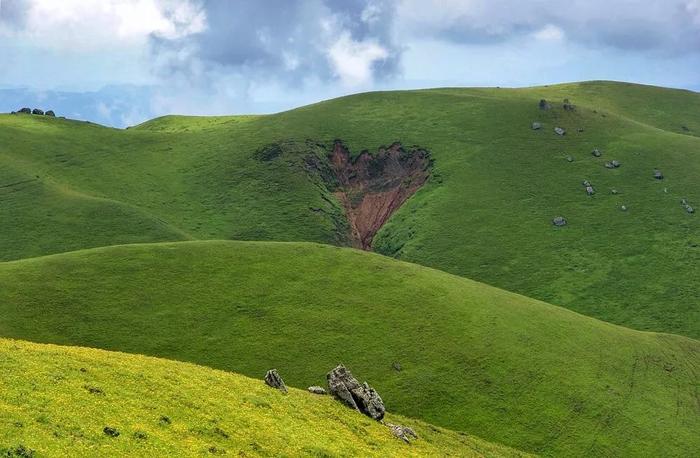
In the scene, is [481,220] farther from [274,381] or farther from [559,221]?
[274,381]

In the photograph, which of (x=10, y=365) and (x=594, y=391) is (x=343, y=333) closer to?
(x=594, y=391)

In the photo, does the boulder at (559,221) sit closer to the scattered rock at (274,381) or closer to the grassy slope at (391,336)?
the grassy slope at (391,336)

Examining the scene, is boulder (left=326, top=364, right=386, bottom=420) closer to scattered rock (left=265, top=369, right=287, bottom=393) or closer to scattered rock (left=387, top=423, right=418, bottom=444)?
scattered rock (left=387, top=423, right=418, bottom=444)

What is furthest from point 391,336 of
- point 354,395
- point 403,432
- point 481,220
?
point 481,220

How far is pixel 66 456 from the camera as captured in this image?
30.0 meters

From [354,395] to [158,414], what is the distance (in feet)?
64.2

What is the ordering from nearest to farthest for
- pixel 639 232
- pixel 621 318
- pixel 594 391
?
1. pixel 594 391
2. pixel 621 318
3. pixel 639 232

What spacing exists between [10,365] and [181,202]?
153 meters

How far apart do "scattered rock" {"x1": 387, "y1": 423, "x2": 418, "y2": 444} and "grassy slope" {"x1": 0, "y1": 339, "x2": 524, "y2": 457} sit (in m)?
0.79

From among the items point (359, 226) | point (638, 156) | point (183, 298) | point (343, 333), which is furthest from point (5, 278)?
point (638, 156)

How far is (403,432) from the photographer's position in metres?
52.7

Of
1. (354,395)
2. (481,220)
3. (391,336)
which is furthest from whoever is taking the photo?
(481,220)

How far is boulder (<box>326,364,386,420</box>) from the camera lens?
177 ft

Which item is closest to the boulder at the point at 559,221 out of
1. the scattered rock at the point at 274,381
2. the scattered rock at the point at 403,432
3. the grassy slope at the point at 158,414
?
the grassy slope at the point at 158,414
